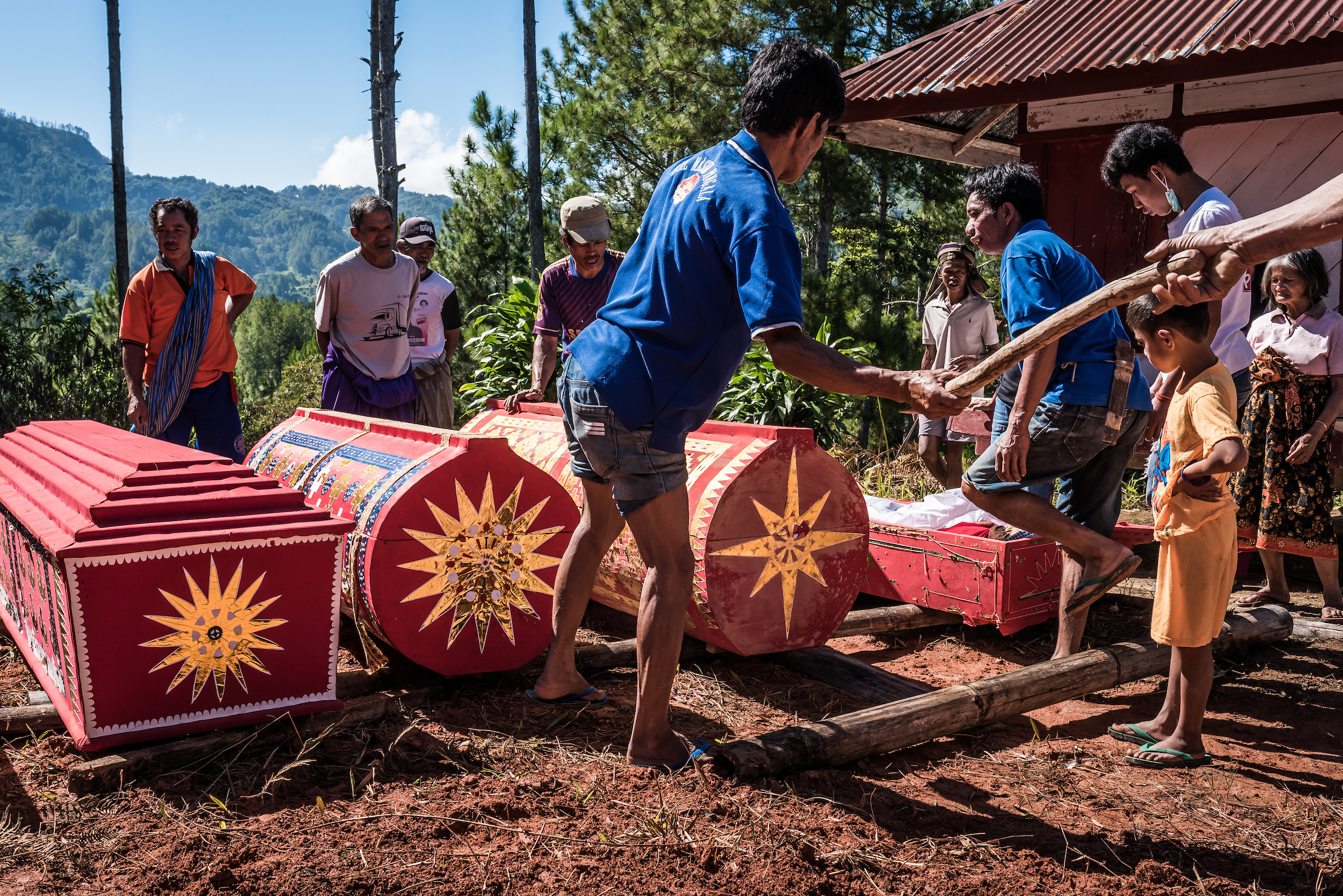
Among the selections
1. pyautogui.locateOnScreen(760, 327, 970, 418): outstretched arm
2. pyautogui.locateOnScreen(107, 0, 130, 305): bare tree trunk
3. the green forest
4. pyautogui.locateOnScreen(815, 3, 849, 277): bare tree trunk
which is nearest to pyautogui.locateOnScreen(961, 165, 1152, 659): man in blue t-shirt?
pyautogui.locateOnScreen(760, 327, 970, 418): outstretched arm

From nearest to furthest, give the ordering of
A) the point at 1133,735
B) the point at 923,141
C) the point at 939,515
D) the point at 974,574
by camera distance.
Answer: the point at 1133,735 < the point at 974,574 < the point at 939,515 < the point at 923,141

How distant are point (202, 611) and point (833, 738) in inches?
74.7

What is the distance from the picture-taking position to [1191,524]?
124 inches

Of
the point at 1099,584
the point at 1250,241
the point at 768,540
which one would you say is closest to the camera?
the point at 1250,241

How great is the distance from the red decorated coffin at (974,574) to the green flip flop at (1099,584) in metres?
0.65

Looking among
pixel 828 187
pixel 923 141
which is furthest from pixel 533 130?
pixel 923 141

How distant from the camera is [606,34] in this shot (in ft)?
56.6

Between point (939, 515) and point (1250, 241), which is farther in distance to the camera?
point (939, 515)

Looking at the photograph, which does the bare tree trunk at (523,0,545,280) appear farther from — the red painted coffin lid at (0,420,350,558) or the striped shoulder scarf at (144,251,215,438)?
the red painted coffin lid at (0,420,350,558)

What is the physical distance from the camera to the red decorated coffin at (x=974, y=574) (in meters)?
4.31

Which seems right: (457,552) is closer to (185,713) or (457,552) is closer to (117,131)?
(185,713)

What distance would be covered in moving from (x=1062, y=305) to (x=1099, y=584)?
1032 mm

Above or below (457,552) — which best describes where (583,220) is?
above

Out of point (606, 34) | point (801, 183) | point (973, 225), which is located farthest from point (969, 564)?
point (606, 34)
